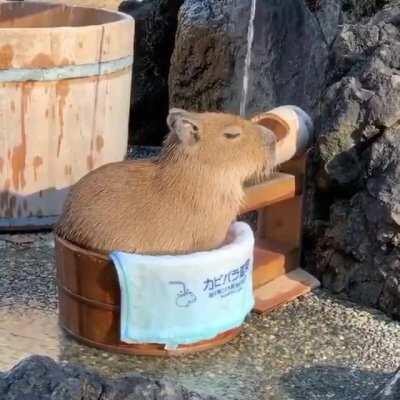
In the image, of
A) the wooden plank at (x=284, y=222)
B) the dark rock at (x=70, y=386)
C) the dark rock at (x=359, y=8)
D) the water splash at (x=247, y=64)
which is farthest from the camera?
the water splash at (x=247, y=64)

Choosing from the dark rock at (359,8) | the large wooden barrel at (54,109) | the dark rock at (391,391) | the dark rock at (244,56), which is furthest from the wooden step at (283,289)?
the dark rock at (359,8)

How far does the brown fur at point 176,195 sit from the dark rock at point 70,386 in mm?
1319

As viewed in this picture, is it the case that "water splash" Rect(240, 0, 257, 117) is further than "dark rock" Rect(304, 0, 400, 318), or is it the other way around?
"water splash" Rect(240, 0, 257, 117)

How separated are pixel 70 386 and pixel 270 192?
2.09 m

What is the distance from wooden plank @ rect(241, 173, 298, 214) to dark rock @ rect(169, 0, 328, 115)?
75cm

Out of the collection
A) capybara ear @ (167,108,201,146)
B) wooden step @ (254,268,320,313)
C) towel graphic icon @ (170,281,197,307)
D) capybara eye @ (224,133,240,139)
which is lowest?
wooden step @ (254,268,320,313)

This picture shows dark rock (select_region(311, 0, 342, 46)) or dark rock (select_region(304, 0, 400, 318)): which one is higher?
dark rock (select_region(311, 0, 342, 46))

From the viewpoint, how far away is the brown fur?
3451 mm

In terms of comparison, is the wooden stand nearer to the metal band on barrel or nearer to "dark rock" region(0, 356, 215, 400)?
the metal band on barrel

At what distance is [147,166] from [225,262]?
16.9 inches

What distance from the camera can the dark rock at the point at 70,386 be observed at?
204 centimetres

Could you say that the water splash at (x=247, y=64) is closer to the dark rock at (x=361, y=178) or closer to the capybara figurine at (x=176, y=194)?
the dark rock at (x=361, y=178)

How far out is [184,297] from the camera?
3406 mm

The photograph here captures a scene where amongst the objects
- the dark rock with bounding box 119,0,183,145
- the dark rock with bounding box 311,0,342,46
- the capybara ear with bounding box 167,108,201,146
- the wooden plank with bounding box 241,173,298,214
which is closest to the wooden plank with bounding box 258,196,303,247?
the wooden plank with bounding box 241,173,298,214
